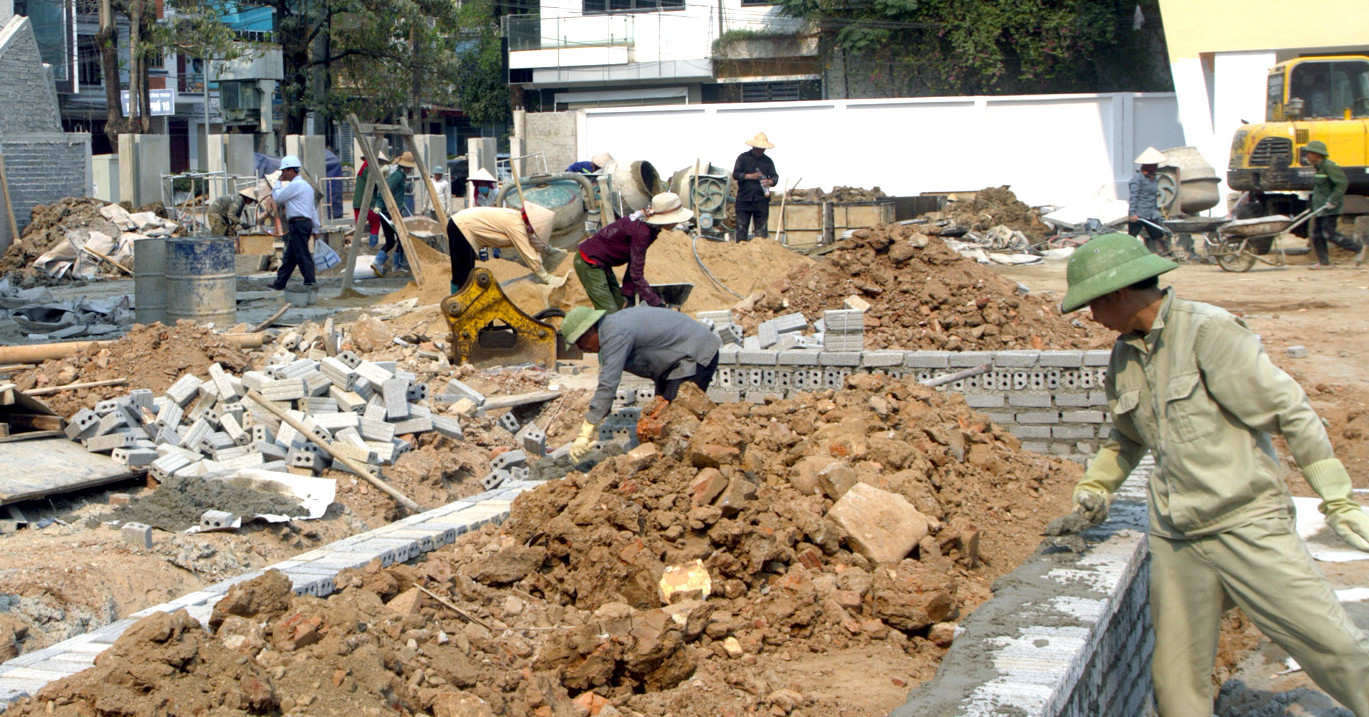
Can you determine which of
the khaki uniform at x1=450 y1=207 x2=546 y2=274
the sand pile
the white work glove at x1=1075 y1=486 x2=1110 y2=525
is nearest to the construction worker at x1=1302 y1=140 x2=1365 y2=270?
the sand pile

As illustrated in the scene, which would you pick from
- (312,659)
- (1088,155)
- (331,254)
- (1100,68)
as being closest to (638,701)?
(312,659)

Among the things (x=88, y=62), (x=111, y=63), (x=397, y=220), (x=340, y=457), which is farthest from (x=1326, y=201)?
(x=88, y=62)

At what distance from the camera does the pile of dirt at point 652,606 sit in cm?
277

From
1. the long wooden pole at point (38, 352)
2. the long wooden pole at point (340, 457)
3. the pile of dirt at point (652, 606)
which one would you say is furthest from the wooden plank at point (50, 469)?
the pile of dirt at point (652, 606)

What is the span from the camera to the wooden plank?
570 cm

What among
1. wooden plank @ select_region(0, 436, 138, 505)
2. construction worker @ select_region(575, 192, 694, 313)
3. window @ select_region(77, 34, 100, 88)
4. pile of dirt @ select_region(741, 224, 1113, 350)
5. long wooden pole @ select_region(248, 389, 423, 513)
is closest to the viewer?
wooden plank @ select_region(0, 436, 138, 505)

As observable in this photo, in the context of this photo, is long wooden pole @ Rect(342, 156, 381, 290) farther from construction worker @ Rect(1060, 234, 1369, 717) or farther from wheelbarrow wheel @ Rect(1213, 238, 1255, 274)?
wheelbarrow wheel @ Rect(1213, 238, 1255, 274)

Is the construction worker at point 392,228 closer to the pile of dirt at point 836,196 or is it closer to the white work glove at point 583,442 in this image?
the pile of dirt at point 836,196

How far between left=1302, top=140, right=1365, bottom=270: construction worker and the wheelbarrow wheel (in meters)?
0.81

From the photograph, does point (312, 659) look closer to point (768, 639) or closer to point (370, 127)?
point (768, 639)

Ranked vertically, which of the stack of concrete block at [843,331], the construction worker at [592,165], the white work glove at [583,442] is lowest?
the white work glove at [583,442]

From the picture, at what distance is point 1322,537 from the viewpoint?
5230 millimetres

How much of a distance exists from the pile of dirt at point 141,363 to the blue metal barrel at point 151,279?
237 cm

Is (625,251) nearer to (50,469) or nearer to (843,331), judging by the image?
(843,331)
